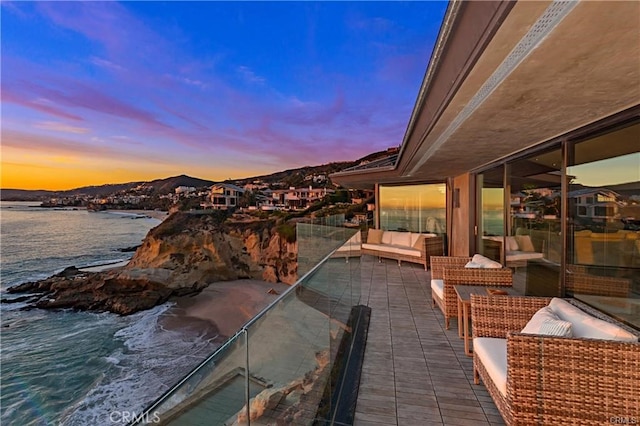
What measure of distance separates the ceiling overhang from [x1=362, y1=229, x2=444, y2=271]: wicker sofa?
5.20 metres

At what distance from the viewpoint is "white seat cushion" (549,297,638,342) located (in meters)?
1.94

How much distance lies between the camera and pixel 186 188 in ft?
98.4

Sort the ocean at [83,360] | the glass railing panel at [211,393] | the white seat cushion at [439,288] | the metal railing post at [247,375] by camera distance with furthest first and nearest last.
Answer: the ocean at [83,360], the white seat cushion at [439,288], the metal railing post at [247,375], the glass railing panel at [211,393]

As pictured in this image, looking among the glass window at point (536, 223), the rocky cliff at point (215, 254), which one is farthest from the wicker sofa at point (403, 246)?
the rocky cliff at point (215, 254)

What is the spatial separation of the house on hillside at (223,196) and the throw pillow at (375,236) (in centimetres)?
2415

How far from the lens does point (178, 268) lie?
20844 mm

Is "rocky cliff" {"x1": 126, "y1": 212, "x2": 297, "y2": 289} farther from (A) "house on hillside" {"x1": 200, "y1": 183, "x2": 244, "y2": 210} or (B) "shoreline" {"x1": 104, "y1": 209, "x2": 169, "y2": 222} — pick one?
(B) "shoreline" {"x1": 104, "y1": 209, "x2": 169, "y2": 222}

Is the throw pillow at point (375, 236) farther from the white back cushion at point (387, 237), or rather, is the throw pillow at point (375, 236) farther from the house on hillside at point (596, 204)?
the house on hillside at point (596, 204)

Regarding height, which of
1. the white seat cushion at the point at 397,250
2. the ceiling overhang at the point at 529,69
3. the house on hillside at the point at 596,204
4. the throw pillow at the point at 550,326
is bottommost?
the white seat cushion at the point at 397,250

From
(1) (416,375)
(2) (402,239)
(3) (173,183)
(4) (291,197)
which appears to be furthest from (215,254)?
(1) (416,375)

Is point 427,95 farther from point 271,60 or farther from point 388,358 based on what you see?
point 271,60

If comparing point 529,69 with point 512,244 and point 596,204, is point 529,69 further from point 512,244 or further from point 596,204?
point 512,244

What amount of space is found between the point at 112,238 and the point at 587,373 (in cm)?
3713

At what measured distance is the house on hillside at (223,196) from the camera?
31938 mm
